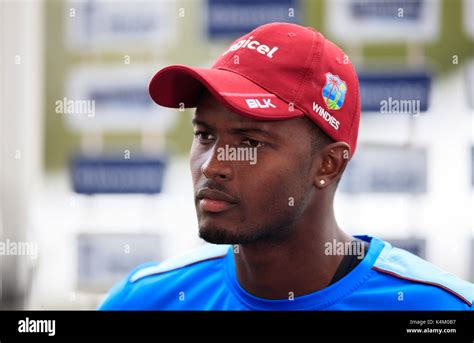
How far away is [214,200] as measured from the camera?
90cm

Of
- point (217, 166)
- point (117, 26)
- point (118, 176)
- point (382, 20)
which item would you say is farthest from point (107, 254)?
point (217, 166)

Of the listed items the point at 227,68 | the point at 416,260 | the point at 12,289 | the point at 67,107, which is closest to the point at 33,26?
the point at 67,107

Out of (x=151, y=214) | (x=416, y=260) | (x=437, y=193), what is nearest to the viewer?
(x=416, y=260)

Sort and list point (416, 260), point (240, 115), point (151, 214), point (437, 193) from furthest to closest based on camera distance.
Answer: point (151, 214) → point (437, 193) → point (416, 260) → point (240, 115)

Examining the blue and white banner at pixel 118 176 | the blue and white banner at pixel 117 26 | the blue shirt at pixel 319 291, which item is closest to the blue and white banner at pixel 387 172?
the blue and white banner at pixel 118 176

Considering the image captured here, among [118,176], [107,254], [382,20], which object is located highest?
[382,20]

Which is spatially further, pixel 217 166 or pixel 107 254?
pixel 107 254

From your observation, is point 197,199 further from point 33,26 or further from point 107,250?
point 33,26

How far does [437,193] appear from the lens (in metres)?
2.00

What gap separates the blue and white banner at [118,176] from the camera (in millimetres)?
2146

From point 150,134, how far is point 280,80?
4.36 feet

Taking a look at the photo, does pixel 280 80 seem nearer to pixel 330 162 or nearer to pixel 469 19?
pixel 330 162

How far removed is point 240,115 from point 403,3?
135cm

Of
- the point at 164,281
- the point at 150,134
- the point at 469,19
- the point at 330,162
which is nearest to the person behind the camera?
the point at 330,162
